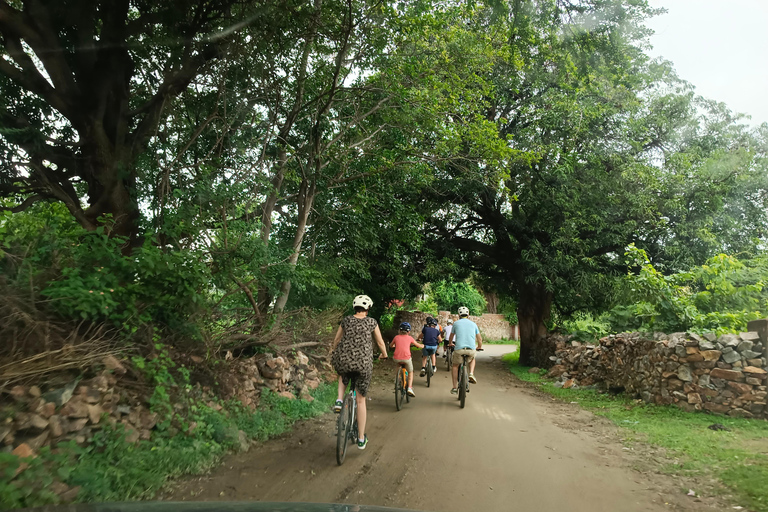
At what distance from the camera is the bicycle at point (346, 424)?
5.46 m

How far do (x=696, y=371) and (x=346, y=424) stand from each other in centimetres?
695

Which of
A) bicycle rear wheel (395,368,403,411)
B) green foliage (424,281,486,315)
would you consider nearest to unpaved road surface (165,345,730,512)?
bicycle rear wheel (395,368,403,411)

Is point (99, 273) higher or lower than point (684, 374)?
higher

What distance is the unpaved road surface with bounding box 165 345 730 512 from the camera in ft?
14.8

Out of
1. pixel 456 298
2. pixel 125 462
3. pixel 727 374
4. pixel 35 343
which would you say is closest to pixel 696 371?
pixel 727 374

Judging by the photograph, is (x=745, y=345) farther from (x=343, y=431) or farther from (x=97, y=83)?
(x=97, y=83)

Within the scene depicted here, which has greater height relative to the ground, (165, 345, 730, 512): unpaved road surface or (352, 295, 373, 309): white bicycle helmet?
(352, 295, 373, 309): white bicycle helmet

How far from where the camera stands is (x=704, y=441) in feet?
22.3

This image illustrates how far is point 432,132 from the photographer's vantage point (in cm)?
1227

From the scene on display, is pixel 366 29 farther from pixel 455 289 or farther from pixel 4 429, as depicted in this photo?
pixel 455 289

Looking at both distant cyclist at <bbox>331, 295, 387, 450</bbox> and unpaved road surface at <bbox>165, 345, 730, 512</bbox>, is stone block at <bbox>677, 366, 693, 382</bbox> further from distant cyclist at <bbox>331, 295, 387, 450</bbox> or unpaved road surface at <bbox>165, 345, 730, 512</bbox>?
distant cyclist at <bbox>331, 295, 387, 450</bbox>

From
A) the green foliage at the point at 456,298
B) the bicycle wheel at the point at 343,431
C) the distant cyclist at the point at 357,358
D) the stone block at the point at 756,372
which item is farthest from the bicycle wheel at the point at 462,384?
the green foliage at the point at 456,298

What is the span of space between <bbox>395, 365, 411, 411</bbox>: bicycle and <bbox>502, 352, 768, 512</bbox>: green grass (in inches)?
145

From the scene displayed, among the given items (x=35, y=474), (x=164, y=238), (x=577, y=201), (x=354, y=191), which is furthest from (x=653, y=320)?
(x=35, y=474)
